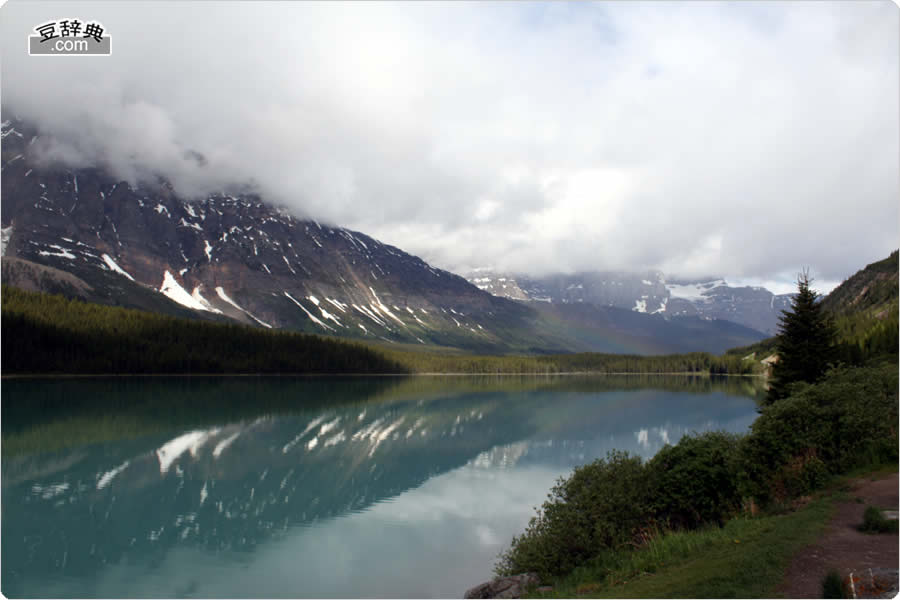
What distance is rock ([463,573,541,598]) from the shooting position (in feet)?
58.6

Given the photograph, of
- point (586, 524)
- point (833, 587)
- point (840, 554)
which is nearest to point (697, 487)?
point (586, 524)

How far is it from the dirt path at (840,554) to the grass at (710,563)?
9.8 inches

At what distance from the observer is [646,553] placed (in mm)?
16438

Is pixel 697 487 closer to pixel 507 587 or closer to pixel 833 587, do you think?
pixel 507 587

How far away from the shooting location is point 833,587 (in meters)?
10.3

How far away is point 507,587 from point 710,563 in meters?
6.99

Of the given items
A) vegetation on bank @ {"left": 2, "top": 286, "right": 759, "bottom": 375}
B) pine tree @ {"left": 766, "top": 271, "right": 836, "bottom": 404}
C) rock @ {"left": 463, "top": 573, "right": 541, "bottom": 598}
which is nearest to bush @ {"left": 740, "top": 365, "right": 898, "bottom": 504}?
rock @ {"left": 463, "top": 573, "right": 541, "bottom": 598}

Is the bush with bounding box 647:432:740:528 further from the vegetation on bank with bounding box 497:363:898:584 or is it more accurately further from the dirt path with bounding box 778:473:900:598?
the dirt path with bounding box 778:473:900:598

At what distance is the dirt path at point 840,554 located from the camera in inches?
450

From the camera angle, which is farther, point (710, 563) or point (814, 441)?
point (814, 441)

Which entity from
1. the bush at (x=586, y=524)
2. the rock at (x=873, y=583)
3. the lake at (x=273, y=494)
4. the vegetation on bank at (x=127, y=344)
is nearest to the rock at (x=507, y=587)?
the bush at (x=586, y=524)

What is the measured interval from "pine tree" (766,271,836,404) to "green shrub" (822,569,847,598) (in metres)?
31.7

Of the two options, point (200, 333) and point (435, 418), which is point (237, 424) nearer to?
point (435, 418)

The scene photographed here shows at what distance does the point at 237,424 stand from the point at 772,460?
198 feet
